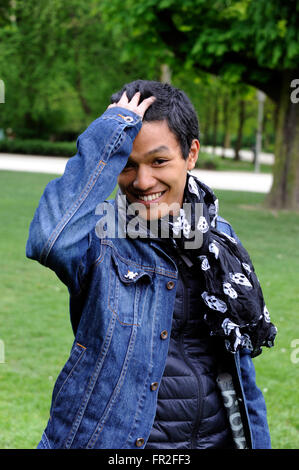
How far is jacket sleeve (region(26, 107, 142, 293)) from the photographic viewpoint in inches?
68.2

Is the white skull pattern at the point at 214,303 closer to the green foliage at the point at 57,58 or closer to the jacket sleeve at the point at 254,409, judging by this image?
the jacket sleeve at the point at 254,409

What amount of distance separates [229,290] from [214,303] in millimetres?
69

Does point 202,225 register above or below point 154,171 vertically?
below

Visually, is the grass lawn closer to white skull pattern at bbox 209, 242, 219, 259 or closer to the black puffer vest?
the black puffer vest

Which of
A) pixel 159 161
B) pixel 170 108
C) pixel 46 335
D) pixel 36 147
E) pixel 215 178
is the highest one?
pixel 170 108

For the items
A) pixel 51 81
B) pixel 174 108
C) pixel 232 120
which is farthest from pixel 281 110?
pixel 232 120

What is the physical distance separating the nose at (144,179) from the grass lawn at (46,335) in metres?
2.36

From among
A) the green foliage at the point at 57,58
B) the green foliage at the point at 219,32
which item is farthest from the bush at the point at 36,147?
the green foliage at the point at 219,32

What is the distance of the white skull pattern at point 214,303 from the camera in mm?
1927

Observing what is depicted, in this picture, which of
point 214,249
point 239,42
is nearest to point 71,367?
point 214,249

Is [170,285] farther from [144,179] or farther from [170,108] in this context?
[170,108]

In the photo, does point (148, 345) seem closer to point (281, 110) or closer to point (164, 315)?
point (164, 315)

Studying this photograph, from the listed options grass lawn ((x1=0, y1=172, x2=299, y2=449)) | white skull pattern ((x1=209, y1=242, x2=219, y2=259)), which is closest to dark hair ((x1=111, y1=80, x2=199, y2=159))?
white skull pattern ((x1=209, y1=242, x2=219, y2=259))

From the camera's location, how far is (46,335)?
5.52 meters
